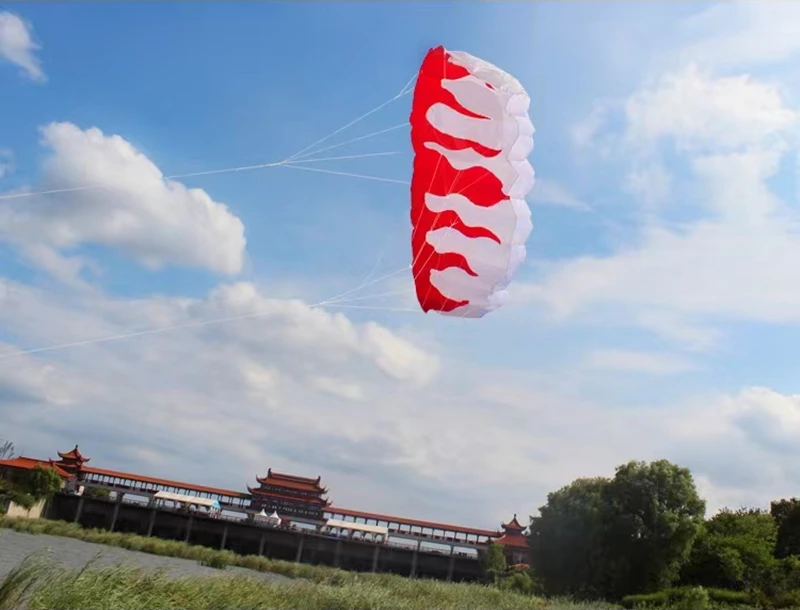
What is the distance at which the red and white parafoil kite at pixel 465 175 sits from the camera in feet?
38.9

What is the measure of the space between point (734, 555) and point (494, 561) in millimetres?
27552

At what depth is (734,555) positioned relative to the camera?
1178 inches

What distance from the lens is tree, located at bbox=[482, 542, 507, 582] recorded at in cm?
5512

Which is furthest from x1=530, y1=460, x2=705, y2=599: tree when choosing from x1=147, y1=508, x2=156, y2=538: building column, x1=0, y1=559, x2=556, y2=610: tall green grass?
x1=147, y1=508, x2=156, y2=538: building column

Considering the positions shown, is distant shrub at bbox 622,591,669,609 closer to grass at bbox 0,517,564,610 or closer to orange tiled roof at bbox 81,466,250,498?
grass at bbox 0,517,564,610

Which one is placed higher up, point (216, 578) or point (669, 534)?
point (669, 534)

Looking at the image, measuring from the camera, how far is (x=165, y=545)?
147 ft

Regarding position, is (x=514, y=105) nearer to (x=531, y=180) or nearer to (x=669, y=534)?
(x=531, y=180)

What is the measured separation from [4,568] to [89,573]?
1202 cm

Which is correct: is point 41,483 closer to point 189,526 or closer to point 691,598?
point 189,526

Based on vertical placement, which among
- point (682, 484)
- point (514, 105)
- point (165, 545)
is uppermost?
point (514, 105)

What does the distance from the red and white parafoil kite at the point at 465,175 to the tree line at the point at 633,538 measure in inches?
945

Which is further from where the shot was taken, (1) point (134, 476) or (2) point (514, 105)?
(1) point (134, 476)

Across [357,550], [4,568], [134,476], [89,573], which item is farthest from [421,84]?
[134,476]
